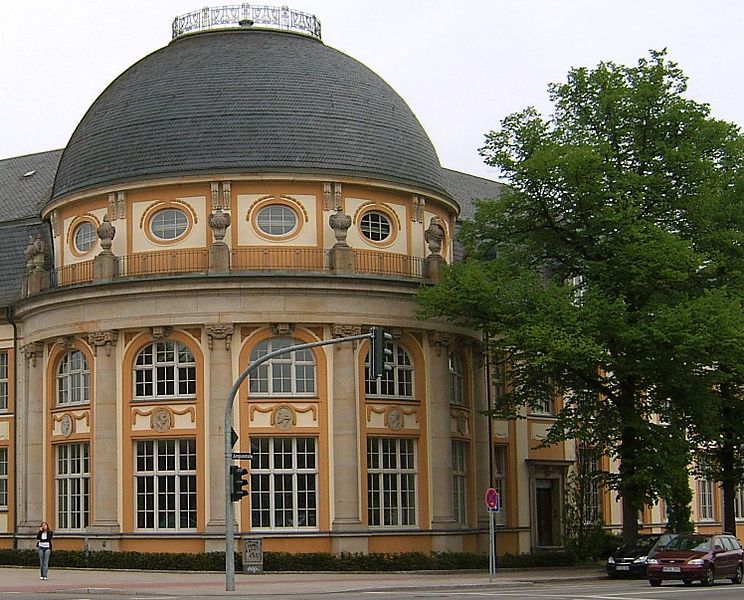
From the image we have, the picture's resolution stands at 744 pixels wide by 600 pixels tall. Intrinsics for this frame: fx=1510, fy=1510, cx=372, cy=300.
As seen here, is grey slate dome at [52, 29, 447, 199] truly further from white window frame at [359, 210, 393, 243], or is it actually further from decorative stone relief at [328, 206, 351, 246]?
decorative stone relief at [328, 206, 351, 246]

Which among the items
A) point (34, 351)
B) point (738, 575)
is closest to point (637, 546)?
point (738, 575)

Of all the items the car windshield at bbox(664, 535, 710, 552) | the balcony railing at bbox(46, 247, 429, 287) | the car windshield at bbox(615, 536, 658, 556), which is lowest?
the car windshield at bbox(615, 536, 658, 556)

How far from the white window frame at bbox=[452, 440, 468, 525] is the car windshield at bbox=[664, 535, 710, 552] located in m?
10.2

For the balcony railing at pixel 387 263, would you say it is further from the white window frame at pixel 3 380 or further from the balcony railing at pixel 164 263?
the white window frame at pixel 3 380

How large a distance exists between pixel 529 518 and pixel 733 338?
1451 cm

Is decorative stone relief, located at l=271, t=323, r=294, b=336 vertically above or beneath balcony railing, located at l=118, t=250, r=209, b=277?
beneath

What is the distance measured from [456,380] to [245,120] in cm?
1088

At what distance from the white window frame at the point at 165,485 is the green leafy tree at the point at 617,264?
8.64 m

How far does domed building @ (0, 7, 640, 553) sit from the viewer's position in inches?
1784

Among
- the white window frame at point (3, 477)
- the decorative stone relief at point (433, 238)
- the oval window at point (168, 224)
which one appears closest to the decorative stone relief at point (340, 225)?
the decorative stone relief at point (433, 238)

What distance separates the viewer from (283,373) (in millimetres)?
45781

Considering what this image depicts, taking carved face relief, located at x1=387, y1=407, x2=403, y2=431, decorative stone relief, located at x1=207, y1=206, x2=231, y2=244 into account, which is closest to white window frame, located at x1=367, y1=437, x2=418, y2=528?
carved face relief, located at x1=387, y1=407, x2=403, y2=431

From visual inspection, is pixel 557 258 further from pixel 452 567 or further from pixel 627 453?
pixel 452 567

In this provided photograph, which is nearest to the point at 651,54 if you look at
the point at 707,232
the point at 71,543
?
the point at 707,232
